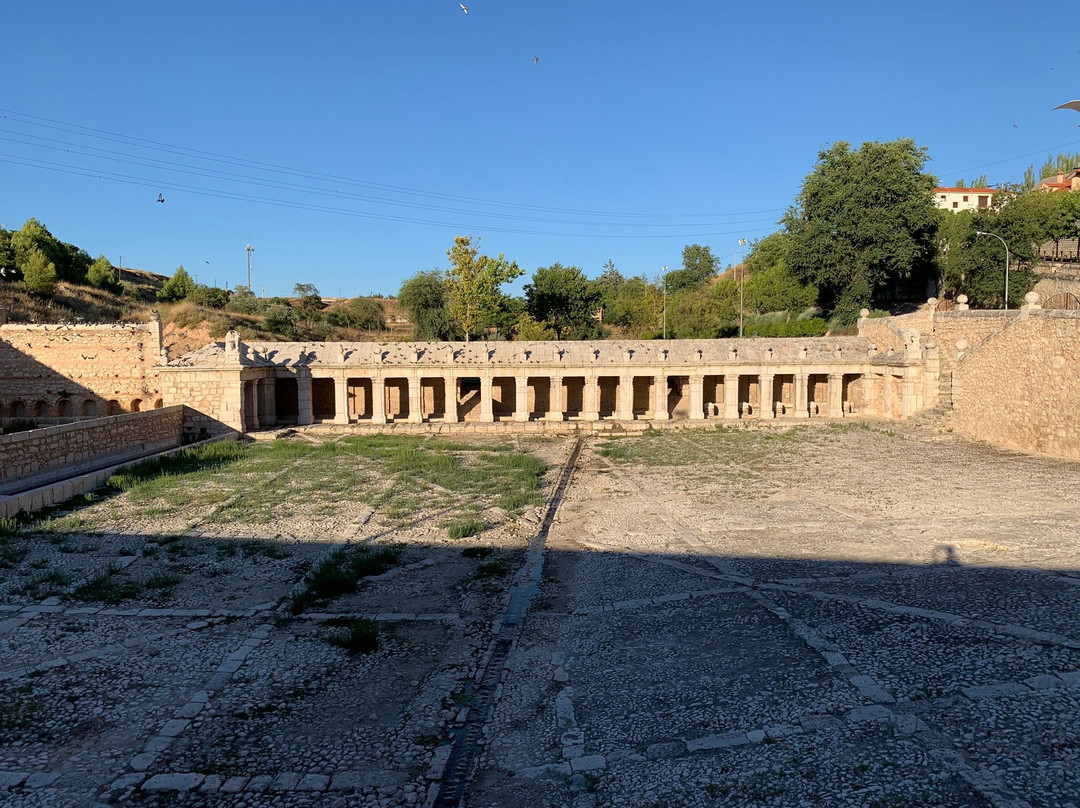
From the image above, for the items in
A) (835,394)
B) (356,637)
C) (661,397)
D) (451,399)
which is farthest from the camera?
(835,394)

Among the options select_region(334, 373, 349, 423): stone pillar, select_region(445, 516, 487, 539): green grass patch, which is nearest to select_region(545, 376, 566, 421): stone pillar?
select_region(334, 373, 349, 423): stone pillar

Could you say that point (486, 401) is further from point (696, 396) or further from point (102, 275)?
point (102, 275)

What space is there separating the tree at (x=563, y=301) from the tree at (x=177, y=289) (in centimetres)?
2836

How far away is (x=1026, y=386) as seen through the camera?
22.7 metres

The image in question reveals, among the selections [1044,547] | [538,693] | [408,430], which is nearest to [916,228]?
[408,430]

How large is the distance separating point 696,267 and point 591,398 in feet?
175

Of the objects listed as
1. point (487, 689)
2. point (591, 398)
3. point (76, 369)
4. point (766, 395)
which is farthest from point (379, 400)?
point (487, 689)

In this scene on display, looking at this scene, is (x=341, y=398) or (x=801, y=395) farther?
(x=801, y=395)

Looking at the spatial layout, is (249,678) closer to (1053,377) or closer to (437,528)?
(437,528)

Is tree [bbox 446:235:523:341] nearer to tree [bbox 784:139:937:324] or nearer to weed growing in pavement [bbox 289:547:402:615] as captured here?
tree [bbox 784:139:937:324]

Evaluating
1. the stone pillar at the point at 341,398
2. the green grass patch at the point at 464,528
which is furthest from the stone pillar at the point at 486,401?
the green grass patch at the point at 464,528

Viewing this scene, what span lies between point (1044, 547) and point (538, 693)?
9401mm

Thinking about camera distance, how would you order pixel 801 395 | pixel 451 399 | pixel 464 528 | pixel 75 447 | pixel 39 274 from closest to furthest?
pixel 464 528 < pixel 75 447 < pixel 451 399 < pixel 801 395 < pixel 39 274

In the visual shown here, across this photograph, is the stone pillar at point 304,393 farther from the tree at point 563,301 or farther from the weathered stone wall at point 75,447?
the tree at point 563,301
